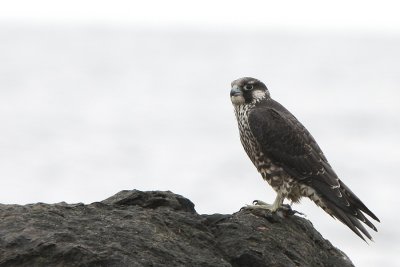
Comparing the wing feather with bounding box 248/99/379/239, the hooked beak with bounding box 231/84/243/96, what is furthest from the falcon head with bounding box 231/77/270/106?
the wing feather with bounding box 248/99/379/239

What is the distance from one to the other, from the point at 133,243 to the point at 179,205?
0.94 m

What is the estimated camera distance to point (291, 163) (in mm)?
6293

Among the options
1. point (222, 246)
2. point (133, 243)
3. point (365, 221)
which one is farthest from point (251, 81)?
point (133, 243)

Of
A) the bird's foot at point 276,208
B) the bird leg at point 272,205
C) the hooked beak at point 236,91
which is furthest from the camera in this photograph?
the hooked beak at point 236,91

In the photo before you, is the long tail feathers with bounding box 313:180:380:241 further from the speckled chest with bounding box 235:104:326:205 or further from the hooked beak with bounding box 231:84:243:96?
the hooked beak with bounding box 231:84:243:96

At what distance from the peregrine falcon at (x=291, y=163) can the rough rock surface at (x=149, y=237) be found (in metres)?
0.81

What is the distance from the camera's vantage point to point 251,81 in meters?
6.91

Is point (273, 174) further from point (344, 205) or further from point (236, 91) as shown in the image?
point (236, 91)

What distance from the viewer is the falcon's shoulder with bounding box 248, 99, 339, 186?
246 inches

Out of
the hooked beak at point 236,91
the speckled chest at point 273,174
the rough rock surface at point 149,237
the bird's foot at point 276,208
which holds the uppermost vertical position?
the hooked beak at point 236,91

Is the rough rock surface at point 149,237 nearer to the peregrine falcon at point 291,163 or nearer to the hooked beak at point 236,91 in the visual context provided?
the peregrine falcon at point 291,163

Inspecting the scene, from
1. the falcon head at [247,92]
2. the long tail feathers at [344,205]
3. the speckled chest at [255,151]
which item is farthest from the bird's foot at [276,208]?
the falcon head at [247,92]

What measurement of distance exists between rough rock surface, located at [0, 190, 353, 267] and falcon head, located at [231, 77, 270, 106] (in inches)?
69.2

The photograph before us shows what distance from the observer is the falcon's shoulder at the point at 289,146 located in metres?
6.24
